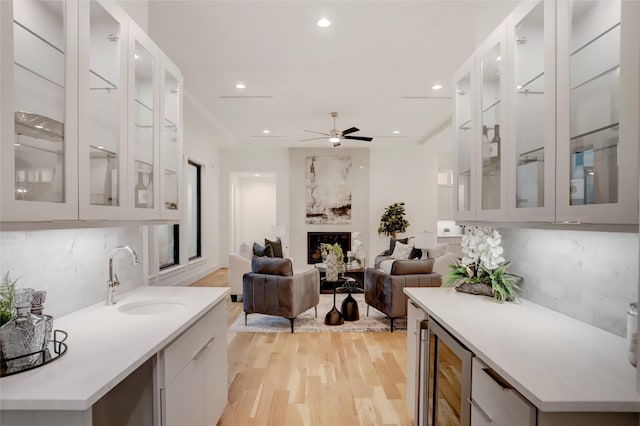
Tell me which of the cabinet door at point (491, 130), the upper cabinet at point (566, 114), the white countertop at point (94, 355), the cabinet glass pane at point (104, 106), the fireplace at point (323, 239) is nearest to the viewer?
the white countertop at point (94, 355)

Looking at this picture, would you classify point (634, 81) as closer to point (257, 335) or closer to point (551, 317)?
point (551, 317)

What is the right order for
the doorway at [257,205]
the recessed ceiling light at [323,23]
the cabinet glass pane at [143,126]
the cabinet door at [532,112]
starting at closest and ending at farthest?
the cabinet door at [532,112] < the cabinet glass pane at [143,126] < the recessed ceiling light at [323,23] < the doorway at [257,205]

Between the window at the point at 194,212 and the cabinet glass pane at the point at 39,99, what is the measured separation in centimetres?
612

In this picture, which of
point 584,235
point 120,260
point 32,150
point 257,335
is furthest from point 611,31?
point 257,335

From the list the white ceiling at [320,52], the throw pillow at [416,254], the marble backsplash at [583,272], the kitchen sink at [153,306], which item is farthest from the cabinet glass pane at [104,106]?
the throw pillow at [416,254]

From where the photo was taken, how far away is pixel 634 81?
1015mm

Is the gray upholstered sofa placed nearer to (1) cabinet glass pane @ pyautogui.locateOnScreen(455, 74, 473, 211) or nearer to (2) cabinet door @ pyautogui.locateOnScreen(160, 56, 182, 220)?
(1) cabinet glass pane @ pyautogui.locateOnScreen(455, 74, 473, 211)

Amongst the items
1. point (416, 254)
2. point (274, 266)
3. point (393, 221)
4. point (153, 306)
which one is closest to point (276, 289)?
A: point (274, 266)

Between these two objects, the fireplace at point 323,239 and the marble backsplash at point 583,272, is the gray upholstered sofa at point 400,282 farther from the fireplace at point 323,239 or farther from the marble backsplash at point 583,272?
the fireplace at point 323,239

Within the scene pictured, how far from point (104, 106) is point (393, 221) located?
6.98 metres

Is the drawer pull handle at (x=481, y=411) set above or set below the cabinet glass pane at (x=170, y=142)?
below

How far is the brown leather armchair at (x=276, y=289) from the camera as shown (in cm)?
409

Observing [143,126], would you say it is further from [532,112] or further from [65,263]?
[532,112]

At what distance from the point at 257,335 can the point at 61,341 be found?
2.92 meters
